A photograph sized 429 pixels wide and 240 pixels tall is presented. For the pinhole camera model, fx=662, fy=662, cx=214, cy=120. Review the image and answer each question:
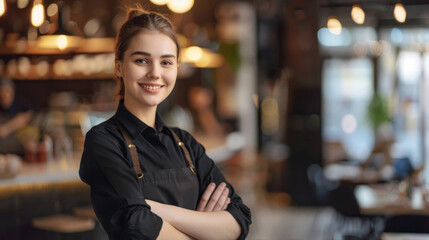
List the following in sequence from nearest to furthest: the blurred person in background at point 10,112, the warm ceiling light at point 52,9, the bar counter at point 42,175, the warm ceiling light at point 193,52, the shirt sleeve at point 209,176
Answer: the shirt sleeve at point 209,176 → the bar counter at point 42,175 → the warm ceiling light at point 52,9 → the blurred person in background at point 10,112 → the warm ceiling light at point 193,52

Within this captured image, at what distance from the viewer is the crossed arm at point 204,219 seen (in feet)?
6.67

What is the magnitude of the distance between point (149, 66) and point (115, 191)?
39 centimetres

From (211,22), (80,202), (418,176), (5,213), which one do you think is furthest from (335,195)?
(211,22)

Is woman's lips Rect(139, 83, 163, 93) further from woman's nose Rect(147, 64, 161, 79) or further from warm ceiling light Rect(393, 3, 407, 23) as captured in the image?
warm ceiling light Rect(393, 3, 407, 23)

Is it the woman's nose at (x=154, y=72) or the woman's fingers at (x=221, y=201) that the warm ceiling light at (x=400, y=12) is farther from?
the woman's nose at (x=154, y=72)

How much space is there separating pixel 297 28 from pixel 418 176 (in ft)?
16.0

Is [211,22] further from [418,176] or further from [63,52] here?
[418,176]

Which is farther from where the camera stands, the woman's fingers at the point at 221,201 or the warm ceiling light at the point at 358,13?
the warm ceiling light at the point at 358,13

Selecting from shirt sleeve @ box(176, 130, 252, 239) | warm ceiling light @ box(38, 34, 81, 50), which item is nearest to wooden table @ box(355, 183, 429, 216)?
warm ceiling light @ box(38, 34, 81, 50)

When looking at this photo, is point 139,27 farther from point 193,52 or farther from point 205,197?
point 193,52

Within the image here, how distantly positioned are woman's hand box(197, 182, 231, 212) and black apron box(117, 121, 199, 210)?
0.10ft

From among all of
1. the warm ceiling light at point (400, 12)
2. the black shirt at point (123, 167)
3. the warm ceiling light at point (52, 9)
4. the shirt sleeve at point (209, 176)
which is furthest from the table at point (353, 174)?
the black shirt at point (123, 167)

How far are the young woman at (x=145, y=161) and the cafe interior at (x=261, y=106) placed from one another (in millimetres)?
2901

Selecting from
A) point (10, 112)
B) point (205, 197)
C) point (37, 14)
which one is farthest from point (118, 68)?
point (10, 112)
